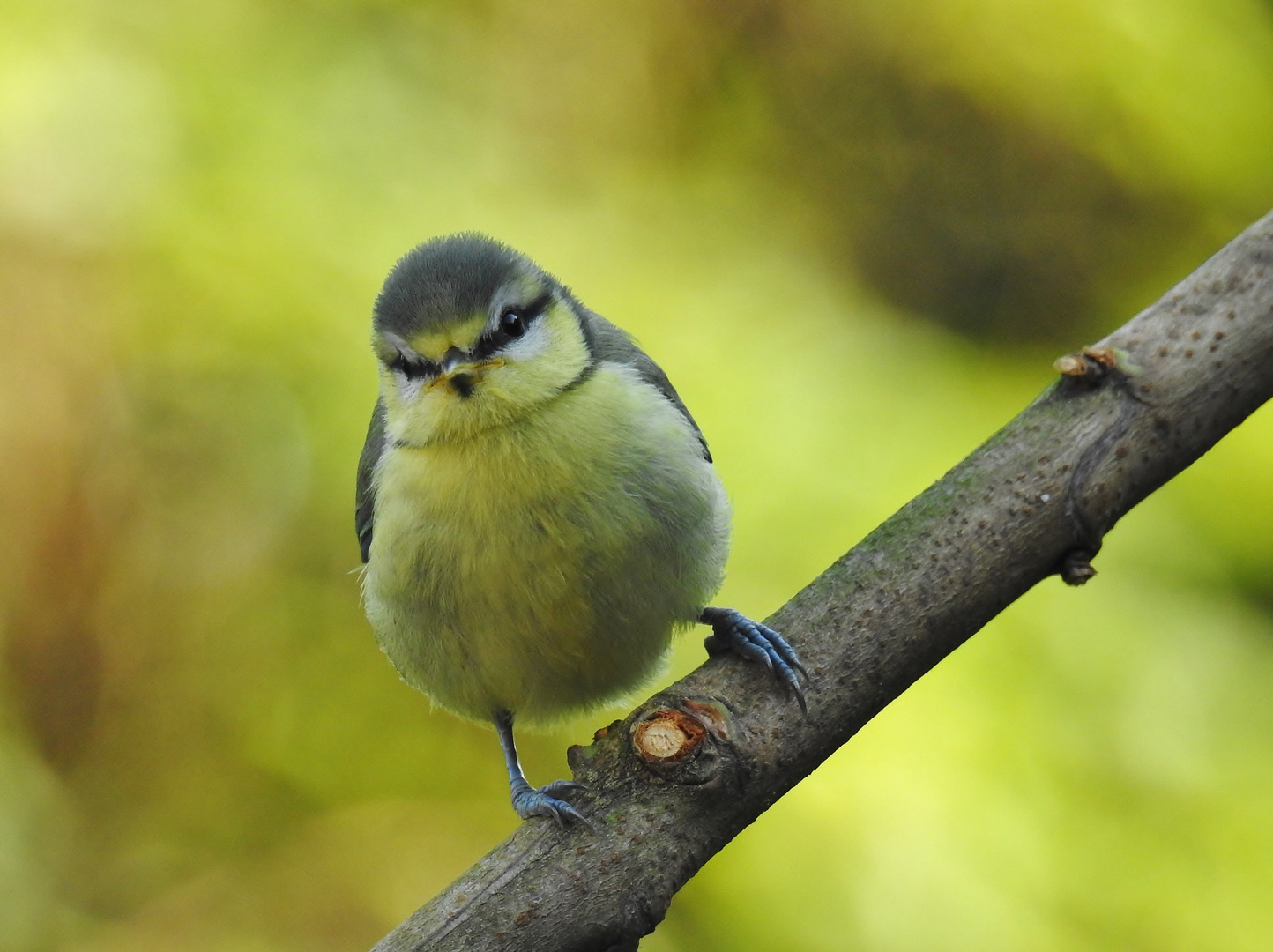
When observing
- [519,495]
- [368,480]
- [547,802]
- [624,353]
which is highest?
[624,353]

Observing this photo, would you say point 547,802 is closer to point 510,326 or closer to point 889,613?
point 889,613

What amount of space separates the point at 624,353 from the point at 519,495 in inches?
15.4

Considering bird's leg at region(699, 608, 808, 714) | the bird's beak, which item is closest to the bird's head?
the bird's beak

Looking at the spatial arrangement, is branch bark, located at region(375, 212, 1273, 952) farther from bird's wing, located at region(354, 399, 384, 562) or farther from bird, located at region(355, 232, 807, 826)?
bird's wing, located at region(354, 399, 384, 562)

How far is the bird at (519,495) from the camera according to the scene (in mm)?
1720

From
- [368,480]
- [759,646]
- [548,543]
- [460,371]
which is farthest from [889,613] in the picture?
[368,480]

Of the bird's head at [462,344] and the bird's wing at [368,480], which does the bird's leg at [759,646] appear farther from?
the bird's wing at [368,480]

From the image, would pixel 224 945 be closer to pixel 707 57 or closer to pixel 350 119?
pixel 350 119

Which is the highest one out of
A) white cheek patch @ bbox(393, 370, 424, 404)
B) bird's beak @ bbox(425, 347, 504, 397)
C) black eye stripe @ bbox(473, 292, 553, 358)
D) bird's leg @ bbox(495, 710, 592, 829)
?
black eye stripe @ bbox(473, 292, 553, 358)

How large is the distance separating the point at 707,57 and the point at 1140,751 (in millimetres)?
2028

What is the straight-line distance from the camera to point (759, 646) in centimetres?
162

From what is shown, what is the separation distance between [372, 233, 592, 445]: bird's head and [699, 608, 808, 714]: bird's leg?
424 millimetres

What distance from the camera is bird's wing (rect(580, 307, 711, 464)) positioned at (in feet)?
6.41

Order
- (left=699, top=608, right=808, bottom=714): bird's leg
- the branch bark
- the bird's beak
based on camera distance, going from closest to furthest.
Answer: the branch bark
(left=699, top=608, right=808, bottom=714): bird's leg
the bird's beak
